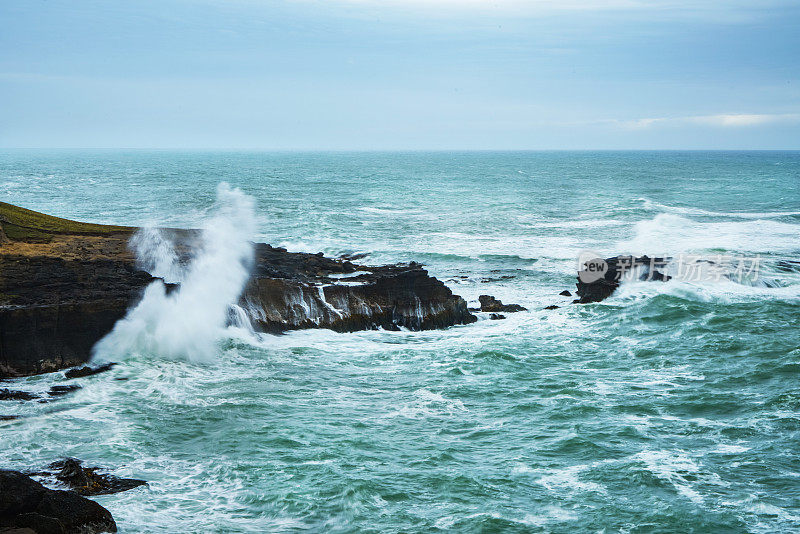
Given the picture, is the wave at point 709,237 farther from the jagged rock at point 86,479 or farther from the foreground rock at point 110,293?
the jagged rock at point 86,479

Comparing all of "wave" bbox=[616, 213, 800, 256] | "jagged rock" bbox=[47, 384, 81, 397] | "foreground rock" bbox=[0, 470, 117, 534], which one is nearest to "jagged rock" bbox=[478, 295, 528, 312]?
"wave" bbox=[616, 213, 800, 256]

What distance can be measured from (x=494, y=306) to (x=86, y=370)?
45.2ft

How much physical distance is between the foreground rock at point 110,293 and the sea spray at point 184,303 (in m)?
0.38

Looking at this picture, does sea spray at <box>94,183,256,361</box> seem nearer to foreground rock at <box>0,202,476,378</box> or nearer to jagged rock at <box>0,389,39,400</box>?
foreground rock at <box>0,202,476,378</box>

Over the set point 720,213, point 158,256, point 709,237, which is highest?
point 720,213

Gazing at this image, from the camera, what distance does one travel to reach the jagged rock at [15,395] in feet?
52.0

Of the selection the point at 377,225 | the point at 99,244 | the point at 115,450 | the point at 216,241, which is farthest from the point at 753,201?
the point at 115,450

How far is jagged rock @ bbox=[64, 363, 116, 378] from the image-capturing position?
1750cm

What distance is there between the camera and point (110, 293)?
20.1 metres

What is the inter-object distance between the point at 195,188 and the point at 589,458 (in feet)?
232

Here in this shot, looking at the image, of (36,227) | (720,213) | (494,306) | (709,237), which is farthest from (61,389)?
(720,213)

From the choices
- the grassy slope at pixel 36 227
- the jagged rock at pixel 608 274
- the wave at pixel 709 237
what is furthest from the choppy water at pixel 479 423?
the grassy slope at pixel 36 227

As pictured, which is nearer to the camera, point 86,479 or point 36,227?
point 86,479

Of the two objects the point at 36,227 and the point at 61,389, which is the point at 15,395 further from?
the point at 36,227
